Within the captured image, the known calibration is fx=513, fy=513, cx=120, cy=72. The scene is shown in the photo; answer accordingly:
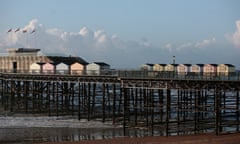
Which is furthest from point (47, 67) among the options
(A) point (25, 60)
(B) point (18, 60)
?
(B) point (18, 60)

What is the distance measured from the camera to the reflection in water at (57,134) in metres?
35.8

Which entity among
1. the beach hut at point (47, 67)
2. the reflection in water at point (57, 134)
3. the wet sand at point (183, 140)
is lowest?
the reflection in water at point (57, 134)

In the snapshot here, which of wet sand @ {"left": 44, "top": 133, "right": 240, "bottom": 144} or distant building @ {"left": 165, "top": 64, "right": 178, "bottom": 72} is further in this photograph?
distant building @ {"left": 165, "top": 64, "right": 178, "bottom": 72}

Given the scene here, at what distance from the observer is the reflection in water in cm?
3581

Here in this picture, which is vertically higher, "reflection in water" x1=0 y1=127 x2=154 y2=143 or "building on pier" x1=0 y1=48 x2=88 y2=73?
"building on pier" x1=0 y1=48 x2=88 y2=73

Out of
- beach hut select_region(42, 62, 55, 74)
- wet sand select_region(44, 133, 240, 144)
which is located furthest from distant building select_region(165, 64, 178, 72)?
beach hut select_region(42, 62, 55, 74)

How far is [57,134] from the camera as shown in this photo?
38.2 meters

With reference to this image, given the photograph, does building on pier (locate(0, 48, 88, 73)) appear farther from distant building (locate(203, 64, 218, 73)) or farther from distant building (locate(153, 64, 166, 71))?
distant building (locate(203, 64, 218, 73))

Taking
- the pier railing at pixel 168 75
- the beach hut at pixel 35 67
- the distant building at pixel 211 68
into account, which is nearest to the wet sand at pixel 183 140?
the pier railing at pixel 168 75

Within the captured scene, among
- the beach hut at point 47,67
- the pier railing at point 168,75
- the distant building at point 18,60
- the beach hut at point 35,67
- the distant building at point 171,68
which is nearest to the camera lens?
the pier railing at point 168,75

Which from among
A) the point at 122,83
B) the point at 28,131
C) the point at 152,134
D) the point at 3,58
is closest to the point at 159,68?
the point at 122,83

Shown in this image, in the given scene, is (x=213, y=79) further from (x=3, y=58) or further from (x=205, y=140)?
(x=3, y=58)

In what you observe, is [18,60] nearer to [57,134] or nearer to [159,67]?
[159,67]

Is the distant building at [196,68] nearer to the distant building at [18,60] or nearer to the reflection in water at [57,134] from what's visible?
the reflection in water at [57,134]
